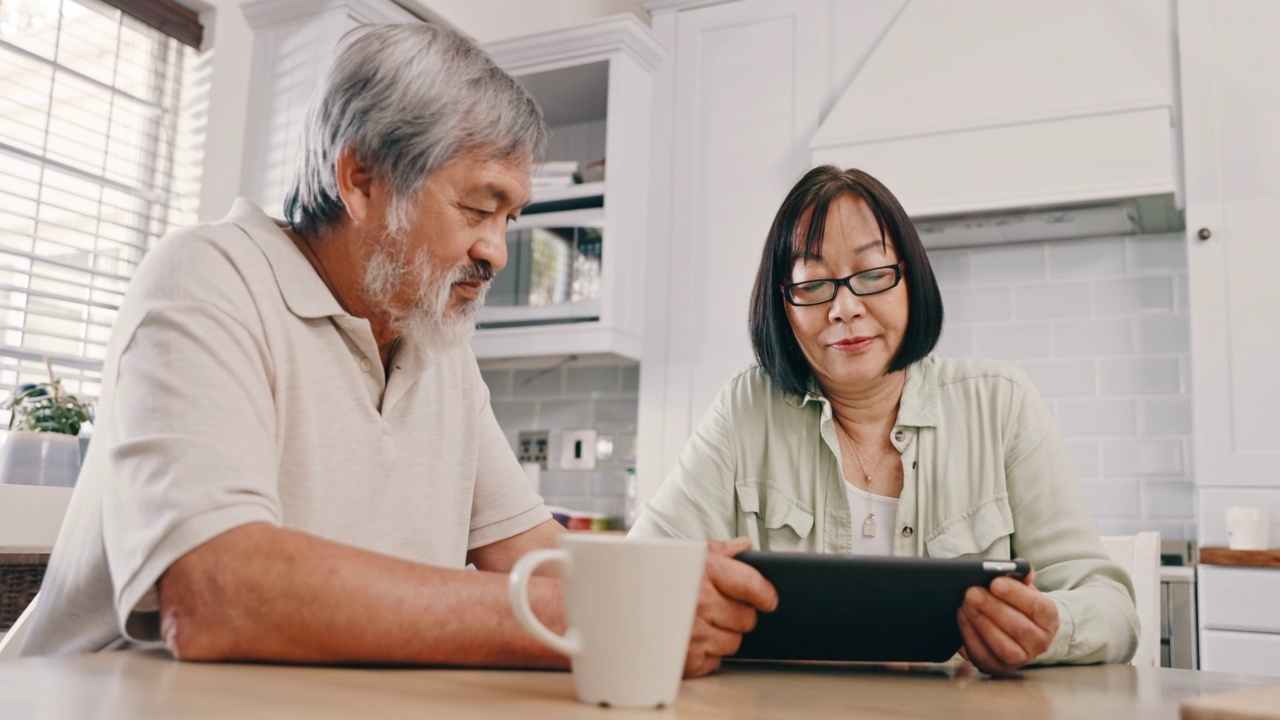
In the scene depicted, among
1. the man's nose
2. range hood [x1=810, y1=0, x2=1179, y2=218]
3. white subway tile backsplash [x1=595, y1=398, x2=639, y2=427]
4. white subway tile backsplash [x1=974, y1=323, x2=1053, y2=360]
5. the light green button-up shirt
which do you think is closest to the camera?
the man's nose

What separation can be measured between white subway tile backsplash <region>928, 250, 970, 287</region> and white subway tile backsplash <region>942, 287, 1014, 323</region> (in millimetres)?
28

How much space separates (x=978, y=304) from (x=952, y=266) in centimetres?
14

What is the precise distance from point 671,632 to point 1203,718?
271mm

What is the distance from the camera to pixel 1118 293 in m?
2.99

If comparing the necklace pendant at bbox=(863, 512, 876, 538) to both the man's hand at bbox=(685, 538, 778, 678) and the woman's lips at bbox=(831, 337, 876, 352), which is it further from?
the man's hand at bbox=(685, 538, 778, 678)

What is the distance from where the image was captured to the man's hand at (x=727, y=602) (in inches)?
31.6

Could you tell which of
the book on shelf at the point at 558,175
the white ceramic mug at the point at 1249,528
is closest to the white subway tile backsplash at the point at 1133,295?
the white ceramic mug at the point at 1249,528

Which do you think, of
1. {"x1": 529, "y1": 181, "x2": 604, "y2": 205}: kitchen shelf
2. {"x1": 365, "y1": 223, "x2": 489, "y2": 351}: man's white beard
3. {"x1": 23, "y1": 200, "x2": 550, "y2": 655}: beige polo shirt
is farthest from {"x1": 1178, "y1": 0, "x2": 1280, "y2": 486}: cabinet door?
{"x1": 365, "y1": 223, "x2": 489, "y2": 351}: man's white beard

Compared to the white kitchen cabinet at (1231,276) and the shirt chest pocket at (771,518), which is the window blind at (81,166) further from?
the white kitchen cabinet at (1231,276)

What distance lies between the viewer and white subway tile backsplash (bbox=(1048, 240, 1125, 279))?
3.00 metres

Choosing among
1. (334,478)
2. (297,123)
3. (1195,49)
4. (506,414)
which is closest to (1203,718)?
(334,478)

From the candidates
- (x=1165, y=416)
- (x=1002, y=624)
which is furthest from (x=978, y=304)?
(x=1002, y=624)

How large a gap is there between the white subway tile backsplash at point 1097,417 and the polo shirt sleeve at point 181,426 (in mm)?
2507

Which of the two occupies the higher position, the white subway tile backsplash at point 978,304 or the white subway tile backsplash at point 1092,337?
the white subway tile backsplash at point 978,304
